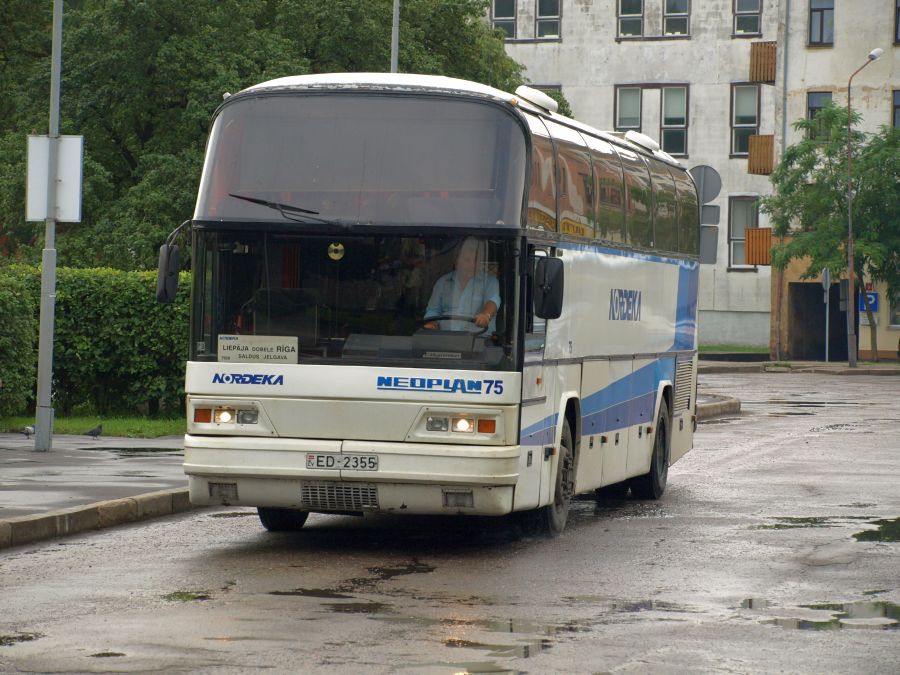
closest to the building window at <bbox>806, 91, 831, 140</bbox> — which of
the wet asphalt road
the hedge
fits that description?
the hedge

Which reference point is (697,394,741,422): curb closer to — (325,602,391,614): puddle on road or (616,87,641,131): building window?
(325,602,391,614): puddle on road

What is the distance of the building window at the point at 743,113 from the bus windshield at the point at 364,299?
2438 inches

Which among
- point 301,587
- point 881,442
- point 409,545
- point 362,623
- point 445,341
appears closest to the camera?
point 362,623

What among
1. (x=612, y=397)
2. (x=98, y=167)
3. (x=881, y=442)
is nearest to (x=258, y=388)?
(x=612, y=397)

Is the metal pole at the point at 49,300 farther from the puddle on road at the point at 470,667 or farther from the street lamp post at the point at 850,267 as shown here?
the street lamp post at the point at 850,267

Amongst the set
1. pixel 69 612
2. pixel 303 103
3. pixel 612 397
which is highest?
pixel 303 103

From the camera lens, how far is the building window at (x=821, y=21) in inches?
2616

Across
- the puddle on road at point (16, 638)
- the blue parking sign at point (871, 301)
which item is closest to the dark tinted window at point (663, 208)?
the puddle on road at point (16, 638)

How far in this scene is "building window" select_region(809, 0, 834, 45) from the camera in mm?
66438

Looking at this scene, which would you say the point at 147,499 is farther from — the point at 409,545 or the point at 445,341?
the point at 445,341

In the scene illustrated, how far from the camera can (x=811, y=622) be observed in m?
9.46

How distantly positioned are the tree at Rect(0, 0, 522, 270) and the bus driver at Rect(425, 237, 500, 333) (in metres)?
25.6

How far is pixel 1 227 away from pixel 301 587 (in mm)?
34065

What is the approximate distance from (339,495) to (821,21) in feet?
188
